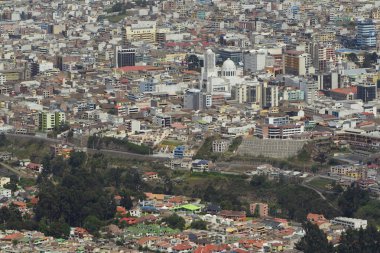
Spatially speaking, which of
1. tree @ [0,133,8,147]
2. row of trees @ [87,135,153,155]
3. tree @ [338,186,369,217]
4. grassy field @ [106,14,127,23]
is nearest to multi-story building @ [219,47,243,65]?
tree @ [0,133,8,147]

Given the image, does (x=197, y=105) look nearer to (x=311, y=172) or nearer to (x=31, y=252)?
(x=311, y=172)

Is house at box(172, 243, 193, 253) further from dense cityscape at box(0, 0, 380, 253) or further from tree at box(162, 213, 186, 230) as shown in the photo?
tree at box(162, 213, 186, 230)

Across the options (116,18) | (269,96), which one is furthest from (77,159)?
(116,18)

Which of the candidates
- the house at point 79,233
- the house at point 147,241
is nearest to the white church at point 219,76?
the house at point 79,233

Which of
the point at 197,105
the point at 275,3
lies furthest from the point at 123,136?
the point at 275,3

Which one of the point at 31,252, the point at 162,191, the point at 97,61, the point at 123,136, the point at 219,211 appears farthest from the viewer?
the point at 97,61

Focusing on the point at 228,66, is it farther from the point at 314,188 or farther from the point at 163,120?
the point at 314,188
